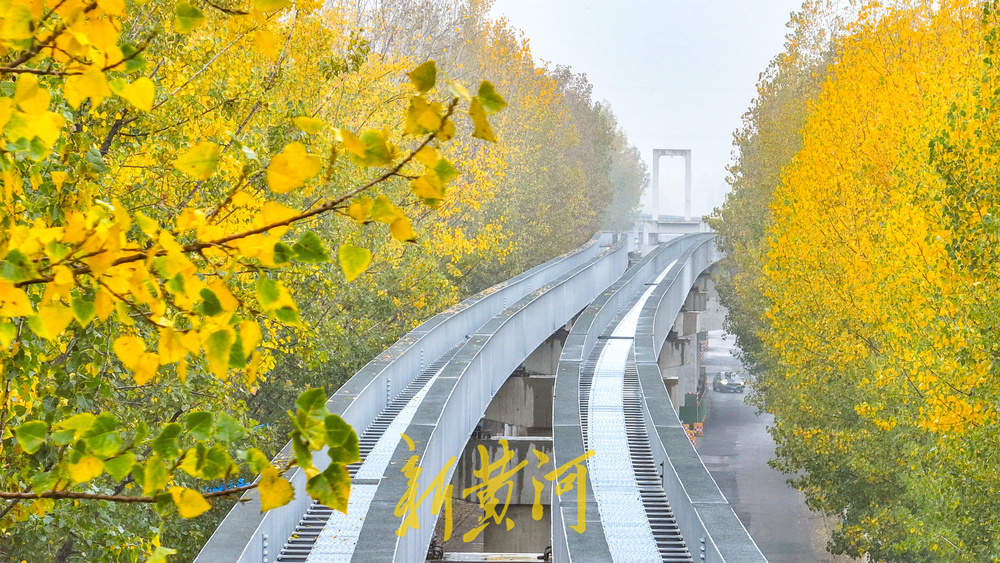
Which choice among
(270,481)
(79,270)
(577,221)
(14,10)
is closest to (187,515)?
(270,481)

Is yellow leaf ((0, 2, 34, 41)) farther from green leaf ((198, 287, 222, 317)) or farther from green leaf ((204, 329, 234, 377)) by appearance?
green leaf ((204, 329, 234, 377))

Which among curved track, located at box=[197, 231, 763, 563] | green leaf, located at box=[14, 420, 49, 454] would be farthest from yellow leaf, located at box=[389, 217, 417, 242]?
curved track, located at box=[197, 231, 763, 563]

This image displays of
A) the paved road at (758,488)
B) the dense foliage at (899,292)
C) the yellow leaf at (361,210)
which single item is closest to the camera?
the yellow leaf at (361,210)

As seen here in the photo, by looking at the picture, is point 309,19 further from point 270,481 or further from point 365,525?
point 270,481

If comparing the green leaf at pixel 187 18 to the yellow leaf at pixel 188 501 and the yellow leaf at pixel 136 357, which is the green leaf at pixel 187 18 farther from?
the yellow leaf at pixel 188 501

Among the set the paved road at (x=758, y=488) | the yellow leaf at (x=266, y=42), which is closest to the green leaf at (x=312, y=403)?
the yellow leaf at (x=266, y=42)

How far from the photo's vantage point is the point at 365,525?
1123 cm

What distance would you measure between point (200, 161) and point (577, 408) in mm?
17332

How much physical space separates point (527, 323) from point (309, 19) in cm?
1055

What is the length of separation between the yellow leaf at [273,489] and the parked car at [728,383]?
68614 millimetres

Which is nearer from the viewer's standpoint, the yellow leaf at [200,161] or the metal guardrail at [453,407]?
the yellow leaf at [200,161]

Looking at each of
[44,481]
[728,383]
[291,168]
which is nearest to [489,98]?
[291,168]

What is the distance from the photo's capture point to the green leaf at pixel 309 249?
2.48m

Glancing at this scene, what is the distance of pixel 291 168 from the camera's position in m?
2.43
